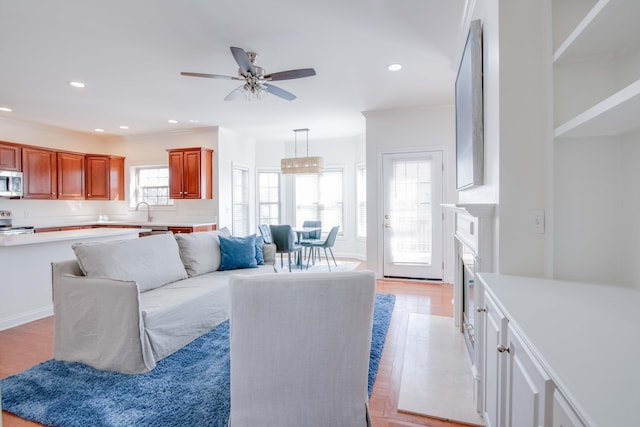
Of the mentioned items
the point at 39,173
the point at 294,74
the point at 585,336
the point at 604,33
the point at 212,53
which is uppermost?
the point at 212,53

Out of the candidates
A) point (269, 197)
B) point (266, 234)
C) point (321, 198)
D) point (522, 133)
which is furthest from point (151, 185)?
point (522, 133)

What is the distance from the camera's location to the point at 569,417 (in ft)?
2.48

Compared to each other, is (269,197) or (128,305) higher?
(269,197)

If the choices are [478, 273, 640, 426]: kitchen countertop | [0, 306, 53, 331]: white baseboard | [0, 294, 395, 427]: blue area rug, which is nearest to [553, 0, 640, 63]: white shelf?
[478, 273, 640, 426]: kitchen countertop

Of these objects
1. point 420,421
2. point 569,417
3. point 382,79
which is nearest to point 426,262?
point 382,79

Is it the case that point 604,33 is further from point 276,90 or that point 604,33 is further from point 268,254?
point 268,254

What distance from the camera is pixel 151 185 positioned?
22.1ft

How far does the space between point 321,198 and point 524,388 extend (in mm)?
6453

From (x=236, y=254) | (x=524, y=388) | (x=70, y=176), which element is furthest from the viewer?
(x=70, y=176)

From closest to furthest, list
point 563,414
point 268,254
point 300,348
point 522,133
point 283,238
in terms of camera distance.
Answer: point 563,414 < point 300,348 < point 522,133 < point 268,254 < point 283,238

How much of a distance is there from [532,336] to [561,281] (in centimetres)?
85

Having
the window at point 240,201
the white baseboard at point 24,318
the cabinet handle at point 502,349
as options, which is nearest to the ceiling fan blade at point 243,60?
the cabinet handle at point 502,349

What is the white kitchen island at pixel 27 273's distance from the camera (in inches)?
125

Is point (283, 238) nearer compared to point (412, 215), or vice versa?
point (412, 215)
